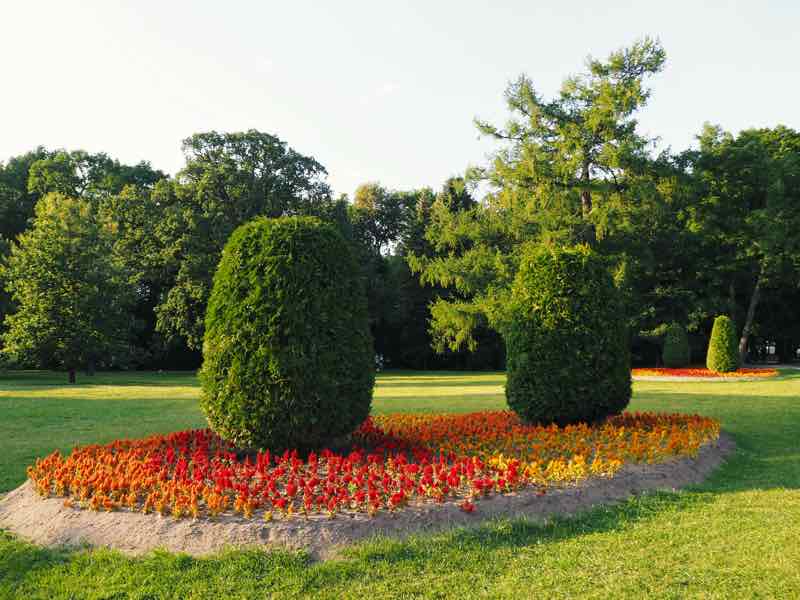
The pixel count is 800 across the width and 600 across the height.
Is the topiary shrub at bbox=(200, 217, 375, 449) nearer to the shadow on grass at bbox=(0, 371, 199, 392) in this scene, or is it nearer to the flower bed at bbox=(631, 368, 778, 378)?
the shadow on grass at bbox=(0, 371, 199, 392)

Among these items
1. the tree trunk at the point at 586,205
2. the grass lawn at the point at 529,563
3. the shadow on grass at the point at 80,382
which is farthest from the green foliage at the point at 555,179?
the grass lawn at the point at 529,563

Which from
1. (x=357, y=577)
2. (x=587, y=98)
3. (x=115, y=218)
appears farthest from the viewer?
(x=115, y=218)

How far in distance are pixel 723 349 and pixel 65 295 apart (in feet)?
99.2

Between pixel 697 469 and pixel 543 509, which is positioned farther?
pixel 697 469

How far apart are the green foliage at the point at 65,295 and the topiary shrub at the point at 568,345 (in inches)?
977

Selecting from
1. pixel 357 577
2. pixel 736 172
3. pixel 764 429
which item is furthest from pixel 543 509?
pixel 736 172

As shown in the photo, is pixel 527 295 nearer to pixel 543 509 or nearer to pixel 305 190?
pixel 543 509

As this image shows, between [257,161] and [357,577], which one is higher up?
[257,161]

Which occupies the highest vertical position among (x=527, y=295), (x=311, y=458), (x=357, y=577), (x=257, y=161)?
(x=257, y=161)

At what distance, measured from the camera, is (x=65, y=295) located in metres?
29.3

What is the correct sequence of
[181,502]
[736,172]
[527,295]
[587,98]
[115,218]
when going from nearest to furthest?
[181,502], [527,295], [587,98], [736,172], [115,218]

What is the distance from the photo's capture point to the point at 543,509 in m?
5.84

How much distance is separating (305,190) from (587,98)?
1656cm

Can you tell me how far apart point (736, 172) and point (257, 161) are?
90.1ft
